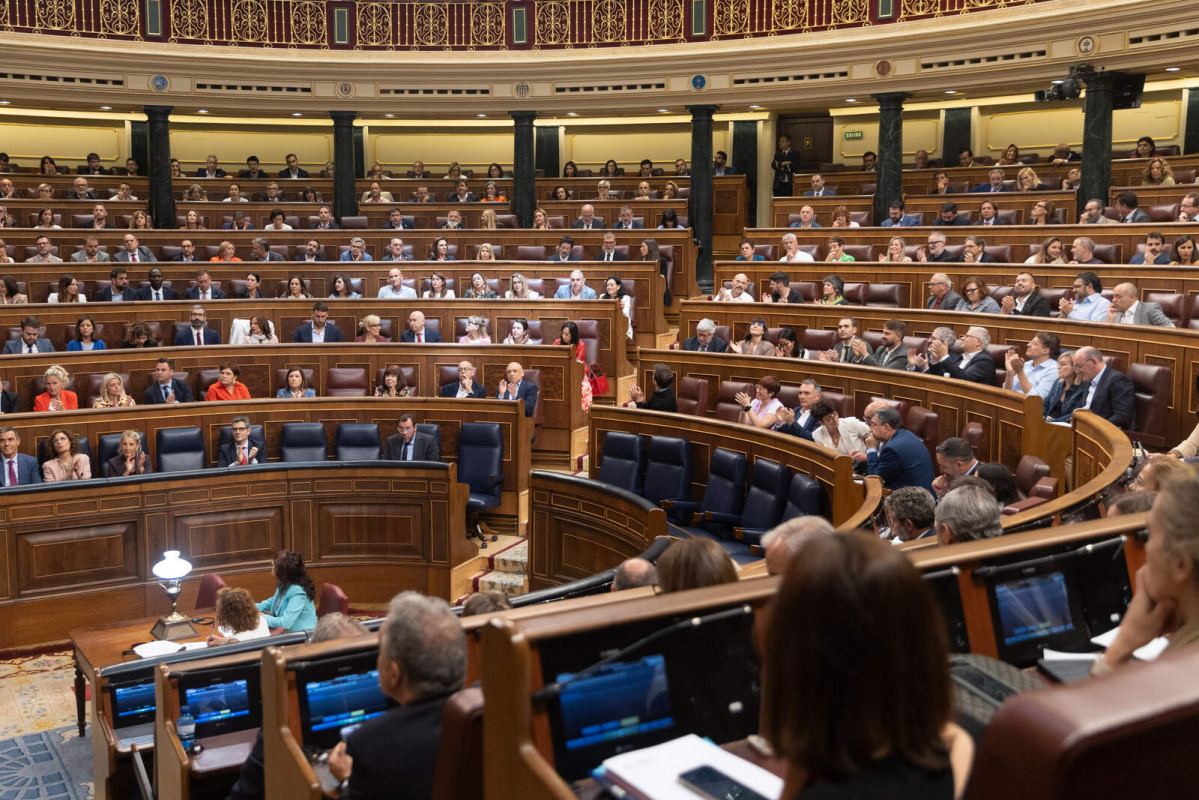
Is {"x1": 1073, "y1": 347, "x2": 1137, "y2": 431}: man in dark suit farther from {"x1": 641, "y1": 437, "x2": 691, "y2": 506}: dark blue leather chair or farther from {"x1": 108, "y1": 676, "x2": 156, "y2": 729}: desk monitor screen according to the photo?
{"x1": 108, "y1": 676, "x2": 156, "y2": 729}: desk monitor screen

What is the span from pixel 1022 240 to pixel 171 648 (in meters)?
7.01

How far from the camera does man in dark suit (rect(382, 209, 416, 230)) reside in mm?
11867

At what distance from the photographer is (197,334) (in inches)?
337

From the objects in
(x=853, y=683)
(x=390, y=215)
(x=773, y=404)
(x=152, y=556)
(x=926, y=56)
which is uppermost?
(x=926, y=56)

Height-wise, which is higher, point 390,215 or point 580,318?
point 390,215

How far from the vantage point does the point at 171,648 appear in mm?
4891

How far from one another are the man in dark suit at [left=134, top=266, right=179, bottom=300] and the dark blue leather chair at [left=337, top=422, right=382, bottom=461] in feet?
9.46

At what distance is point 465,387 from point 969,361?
339 centimetres

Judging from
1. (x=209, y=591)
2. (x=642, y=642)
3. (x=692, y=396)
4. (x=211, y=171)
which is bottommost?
(x=209, y=591)

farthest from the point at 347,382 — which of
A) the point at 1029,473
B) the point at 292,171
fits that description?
the point at 292,171

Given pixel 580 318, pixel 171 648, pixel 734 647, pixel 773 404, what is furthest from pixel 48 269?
pixel 734 647

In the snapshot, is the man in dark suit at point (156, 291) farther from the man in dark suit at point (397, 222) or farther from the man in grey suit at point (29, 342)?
the man in dark suit at point (397, 222)

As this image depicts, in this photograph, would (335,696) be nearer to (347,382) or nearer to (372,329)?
(347,382)

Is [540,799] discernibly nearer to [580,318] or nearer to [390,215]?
[580,318]
